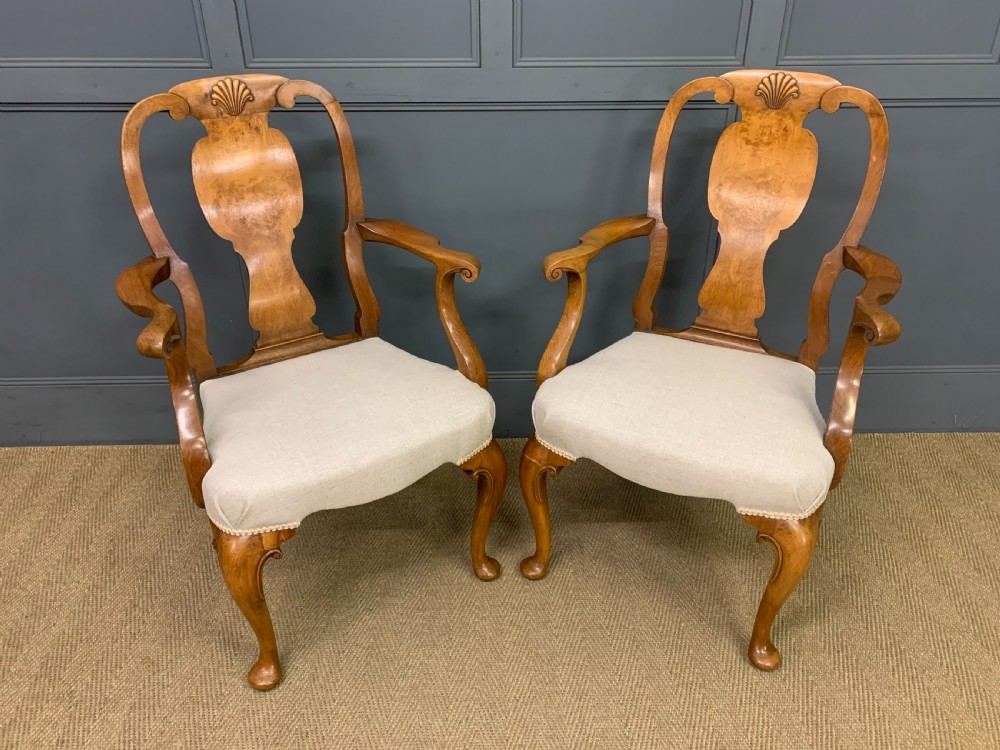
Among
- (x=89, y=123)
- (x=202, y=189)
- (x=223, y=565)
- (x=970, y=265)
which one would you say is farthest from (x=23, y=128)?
(x=970, y=265)

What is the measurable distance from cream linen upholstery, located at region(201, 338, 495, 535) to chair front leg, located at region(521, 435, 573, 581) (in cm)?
12

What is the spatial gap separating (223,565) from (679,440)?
3.00 feet

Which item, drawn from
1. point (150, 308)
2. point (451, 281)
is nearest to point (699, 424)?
point (451, 281)

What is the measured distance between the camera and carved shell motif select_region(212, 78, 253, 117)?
160cm

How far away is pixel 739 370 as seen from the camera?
161cm

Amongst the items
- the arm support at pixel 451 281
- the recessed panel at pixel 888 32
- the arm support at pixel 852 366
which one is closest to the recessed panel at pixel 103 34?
the arm support at pixel 451 281

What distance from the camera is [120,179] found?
1976 millimetres

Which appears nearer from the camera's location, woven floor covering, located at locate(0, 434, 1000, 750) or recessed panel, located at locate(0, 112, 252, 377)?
woven floor covering, located at locate(0, 434, 1000, 750)

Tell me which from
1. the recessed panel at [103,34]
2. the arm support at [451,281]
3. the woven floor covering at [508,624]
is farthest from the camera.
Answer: the recessed panel at [103,34]

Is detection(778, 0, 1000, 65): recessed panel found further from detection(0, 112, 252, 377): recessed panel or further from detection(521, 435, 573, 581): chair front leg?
detection(0, 112, 252, 377): recessed panel

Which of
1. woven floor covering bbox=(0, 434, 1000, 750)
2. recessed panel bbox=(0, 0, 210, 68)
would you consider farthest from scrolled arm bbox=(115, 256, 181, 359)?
woven floor covering bbox=(0, 434, 1000, 750)

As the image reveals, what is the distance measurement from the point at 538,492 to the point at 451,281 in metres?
0.54

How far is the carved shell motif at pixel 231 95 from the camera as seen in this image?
160 cm

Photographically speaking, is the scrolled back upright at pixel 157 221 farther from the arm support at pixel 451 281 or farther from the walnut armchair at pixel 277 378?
the arm support at pixel 451 281
